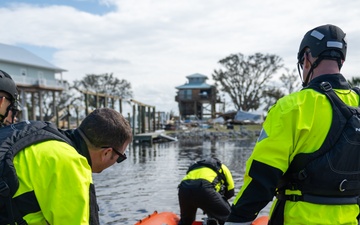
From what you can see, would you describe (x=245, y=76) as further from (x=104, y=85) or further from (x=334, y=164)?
(x=334, y=164)

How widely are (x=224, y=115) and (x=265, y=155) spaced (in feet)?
181

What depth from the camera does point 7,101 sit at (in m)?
3.68

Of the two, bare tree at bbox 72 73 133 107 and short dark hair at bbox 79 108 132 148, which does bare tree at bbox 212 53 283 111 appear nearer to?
bare tree at bbox 72 73 133 107

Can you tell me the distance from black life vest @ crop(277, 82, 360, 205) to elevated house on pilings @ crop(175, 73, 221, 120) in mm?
55834

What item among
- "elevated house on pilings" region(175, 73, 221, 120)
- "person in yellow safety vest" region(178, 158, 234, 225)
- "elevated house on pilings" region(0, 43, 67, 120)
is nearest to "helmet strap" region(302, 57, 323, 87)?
"person in yellow safety vest" region(178, 158, 234, 225)

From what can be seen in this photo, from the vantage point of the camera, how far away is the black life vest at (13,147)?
189cm

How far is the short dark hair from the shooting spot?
2232 mm

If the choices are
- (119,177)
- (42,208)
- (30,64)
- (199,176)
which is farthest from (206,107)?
(42,208)

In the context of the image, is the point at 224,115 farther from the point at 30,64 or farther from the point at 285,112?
the point at 285,112

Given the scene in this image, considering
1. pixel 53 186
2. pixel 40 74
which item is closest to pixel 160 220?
pixel 53 186

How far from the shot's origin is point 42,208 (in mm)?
1932

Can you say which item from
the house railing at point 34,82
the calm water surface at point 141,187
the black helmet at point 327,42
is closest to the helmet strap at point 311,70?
the black helmet at point 327,42

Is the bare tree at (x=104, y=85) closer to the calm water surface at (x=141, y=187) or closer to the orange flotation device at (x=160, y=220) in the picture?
the calm water surface at (x=141, y=187)

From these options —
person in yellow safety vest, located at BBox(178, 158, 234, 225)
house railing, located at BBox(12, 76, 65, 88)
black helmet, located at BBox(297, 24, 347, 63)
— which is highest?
house railing, located at BBox(12, 76, 65, 88)
